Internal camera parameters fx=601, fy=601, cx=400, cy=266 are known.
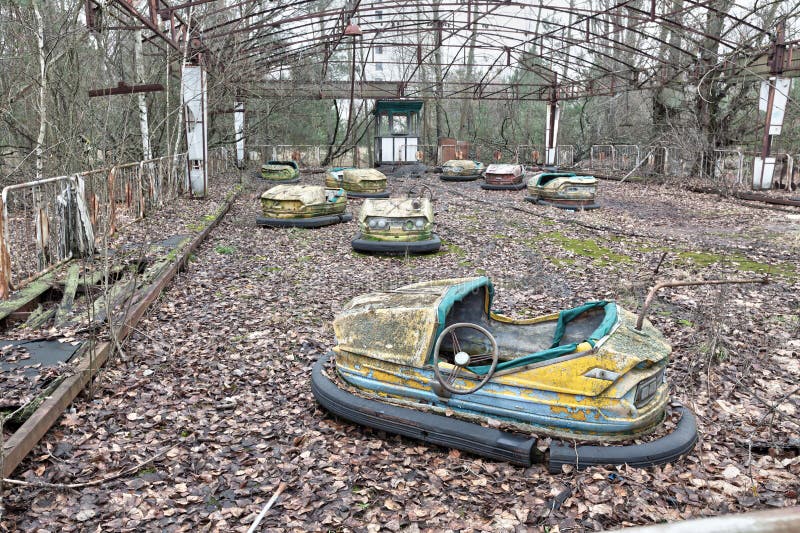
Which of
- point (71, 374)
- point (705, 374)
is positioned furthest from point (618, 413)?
point (71, 374)

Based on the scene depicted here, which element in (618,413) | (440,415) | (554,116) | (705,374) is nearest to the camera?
(618,413)

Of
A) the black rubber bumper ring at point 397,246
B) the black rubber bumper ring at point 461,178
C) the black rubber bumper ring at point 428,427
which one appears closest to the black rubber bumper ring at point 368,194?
the black rubber bumper ring at point 461,178

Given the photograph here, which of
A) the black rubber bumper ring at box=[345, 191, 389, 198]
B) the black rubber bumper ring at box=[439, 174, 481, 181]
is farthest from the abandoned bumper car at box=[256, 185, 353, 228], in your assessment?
the black rubber bumper ring at box=[439, 174, 481, 181]

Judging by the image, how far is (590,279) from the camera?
20.5 feet

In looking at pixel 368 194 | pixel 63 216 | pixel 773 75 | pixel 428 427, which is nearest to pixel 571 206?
pixel 368 194

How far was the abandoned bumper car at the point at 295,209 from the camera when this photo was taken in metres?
9.27

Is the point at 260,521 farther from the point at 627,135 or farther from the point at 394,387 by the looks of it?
the point at 627,135

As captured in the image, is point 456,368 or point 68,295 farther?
point 68,295

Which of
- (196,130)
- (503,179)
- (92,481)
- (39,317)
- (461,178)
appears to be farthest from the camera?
(461,178)

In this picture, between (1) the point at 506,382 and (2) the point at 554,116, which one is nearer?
(1) the point at 506,382

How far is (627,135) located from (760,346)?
65.5ft

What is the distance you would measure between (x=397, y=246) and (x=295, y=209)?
2572 millimetres

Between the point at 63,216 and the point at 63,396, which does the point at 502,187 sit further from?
the point at 63,396

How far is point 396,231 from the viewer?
756 cm
